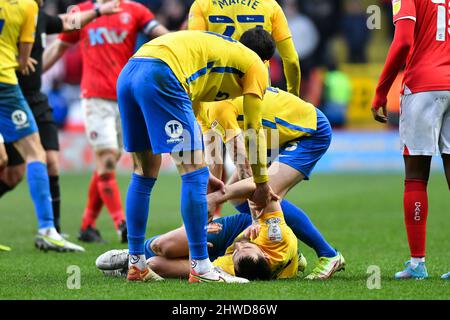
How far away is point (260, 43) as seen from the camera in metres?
6.67

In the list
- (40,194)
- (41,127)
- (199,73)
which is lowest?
(40,194)

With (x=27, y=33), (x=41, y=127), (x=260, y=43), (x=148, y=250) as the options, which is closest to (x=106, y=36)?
(x=41, y=127)

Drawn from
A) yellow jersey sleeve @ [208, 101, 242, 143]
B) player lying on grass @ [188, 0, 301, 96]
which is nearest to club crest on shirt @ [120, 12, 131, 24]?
player lying on grass @ [188, 0, 301, 96]

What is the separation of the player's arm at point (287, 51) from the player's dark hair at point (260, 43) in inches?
58.3

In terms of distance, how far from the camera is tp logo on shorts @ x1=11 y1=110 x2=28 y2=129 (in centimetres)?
859

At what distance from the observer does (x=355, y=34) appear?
21.6 metres

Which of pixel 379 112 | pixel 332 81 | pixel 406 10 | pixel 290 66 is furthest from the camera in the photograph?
pixel 332 81

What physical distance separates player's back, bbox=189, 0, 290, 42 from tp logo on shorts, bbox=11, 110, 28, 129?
1866 mm

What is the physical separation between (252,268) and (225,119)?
4.35ft

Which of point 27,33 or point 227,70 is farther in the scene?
point 27,33

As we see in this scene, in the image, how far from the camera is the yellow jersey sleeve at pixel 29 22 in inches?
339

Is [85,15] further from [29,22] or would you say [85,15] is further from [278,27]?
[278,27]

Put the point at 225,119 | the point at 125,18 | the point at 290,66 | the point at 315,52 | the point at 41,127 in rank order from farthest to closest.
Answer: the point at 315,52
the point at 125,18
the point at 41,127
the point at 290,66
the point at 225,119

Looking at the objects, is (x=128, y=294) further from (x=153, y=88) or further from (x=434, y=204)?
(x=434, y=204)
